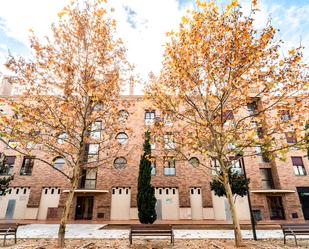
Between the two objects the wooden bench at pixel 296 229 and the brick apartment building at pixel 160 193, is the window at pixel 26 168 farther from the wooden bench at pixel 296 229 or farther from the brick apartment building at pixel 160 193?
the wooden bench at pixel 296 229

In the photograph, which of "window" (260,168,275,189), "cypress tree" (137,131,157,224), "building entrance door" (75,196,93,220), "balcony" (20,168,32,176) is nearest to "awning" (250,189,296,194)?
"window" (260,168,275,189)

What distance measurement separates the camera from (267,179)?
21.3 meters

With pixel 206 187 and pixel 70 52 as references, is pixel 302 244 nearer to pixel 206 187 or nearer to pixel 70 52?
pixel 206 187

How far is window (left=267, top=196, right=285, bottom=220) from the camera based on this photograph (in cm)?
1956

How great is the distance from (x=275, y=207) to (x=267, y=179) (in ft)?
9.50

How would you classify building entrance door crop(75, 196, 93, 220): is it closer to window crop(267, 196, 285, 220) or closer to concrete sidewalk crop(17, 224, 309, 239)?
concrete sidewalk crop(17, 224, 309, 239)

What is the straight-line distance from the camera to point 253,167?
20.9 metres

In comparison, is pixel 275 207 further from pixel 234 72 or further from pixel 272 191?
pixel 234 72

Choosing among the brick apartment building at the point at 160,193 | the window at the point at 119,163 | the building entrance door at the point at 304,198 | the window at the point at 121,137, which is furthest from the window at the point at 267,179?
the window at the point at 121,137

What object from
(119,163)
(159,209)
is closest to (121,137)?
(119,163)

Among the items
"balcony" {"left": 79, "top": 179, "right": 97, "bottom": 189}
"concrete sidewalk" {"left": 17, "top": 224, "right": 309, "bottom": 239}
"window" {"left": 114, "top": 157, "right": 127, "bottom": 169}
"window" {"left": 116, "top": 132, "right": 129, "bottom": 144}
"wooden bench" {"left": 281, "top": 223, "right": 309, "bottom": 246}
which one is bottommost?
"concrete sidewalk" {"left": 17, "top": 224, "right": 309, "bottom": 239}

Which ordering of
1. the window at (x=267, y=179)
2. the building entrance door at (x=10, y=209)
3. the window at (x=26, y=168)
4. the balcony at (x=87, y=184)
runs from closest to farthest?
the building entrance door at (x=10, y=209), the balcony at (x=87, y=184), the window at (x=26, y=168), the window at (x=267, y=179)

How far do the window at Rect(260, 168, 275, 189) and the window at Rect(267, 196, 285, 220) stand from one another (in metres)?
1.16

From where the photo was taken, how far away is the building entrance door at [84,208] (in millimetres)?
19469
